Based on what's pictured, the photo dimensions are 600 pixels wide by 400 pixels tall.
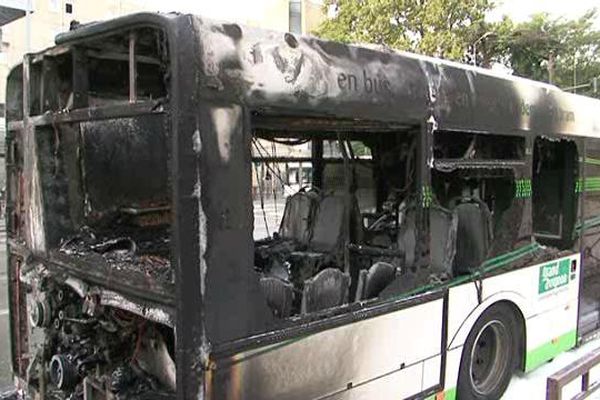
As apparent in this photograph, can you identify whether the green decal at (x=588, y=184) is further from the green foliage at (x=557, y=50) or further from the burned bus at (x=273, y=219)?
the green foliage at (x=557, y=50)

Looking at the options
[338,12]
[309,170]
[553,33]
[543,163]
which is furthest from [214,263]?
[553,33]

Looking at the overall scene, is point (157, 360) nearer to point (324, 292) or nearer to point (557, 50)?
point (324, 292)

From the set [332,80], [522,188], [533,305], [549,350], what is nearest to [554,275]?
[533,305]

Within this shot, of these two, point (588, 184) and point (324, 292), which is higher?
point (588, 184)

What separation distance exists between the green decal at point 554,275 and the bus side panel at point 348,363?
1607 mm

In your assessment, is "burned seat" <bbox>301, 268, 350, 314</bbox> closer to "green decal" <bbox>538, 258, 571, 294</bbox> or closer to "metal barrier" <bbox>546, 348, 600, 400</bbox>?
"metal barrier" <bbox>546, 348, 600, 400</bbox>

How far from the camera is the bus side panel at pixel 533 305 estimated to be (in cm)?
416

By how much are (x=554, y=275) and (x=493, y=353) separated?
978 millimetres

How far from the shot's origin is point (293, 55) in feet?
9.59

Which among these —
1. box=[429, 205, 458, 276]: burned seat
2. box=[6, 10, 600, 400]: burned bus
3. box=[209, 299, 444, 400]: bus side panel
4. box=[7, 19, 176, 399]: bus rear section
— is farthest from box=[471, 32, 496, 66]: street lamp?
box=[7, 19, 176, 399]: bus rear section

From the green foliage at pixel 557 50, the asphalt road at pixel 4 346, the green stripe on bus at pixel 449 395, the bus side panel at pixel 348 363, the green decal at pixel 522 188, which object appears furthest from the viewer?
the green foliage at pixel 557 50

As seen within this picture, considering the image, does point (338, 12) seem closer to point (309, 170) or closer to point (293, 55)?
point (309, 170)

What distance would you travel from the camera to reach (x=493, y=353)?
4.89m

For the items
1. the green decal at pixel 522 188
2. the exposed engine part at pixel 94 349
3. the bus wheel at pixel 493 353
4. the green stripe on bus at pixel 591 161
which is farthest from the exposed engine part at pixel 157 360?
the green stripe on bus at pixel 591 161
